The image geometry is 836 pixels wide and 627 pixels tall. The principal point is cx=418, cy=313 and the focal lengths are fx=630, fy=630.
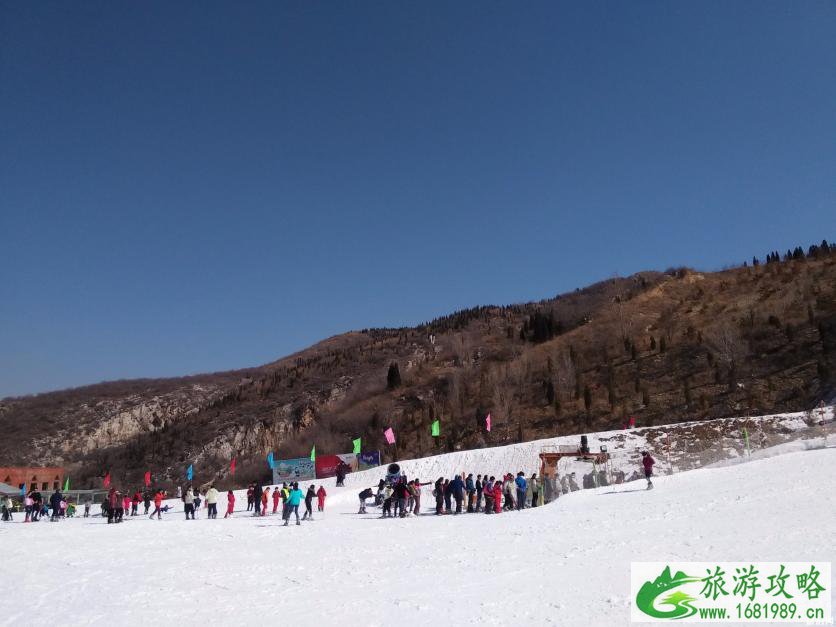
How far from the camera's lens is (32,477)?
77.0m

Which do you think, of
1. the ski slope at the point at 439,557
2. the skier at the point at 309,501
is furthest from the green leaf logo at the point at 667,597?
the skier at the point at 309,501

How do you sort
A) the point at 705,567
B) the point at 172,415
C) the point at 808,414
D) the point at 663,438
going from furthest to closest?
the point at 172,415 → the point at 663,438 → the point at 808,414 → the point at 705,567

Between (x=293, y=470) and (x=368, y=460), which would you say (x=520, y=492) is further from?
(x=368, y=460)

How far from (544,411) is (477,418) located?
5708mm

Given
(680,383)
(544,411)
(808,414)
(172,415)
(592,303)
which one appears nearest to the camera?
(808,414)

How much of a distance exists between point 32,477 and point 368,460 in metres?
59.6

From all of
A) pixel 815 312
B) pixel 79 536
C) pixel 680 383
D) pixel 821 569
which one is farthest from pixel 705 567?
pixel 815 312

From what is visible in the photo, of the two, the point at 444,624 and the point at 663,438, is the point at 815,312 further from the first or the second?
the point at 444,624

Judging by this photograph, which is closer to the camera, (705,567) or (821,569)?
(821,569)

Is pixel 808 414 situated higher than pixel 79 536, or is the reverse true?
pixel 808 414

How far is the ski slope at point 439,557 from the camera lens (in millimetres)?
7980

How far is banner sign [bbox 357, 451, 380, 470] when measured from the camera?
38.2 m

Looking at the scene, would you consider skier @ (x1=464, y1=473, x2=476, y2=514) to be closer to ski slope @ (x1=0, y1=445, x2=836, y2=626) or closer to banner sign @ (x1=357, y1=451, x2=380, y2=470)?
ski slope @ (x1=0, y1=445, x2=836, y2=626)

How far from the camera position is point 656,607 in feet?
23.1
